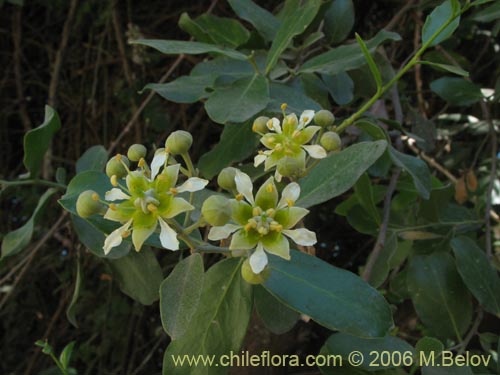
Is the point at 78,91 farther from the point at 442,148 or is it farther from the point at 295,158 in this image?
the point at 295,158

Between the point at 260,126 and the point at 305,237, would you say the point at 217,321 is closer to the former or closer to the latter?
the point at 305,237

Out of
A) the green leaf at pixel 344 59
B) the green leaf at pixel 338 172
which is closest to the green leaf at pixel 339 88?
the green leaf at pixel 344 59

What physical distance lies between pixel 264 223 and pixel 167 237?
0.17 meters

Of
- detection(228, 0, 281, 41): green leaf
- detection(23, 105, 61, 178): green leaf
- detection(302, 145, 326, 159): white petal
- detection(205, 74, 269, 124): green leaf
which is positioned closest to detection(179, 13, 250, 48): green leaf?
detection(228, 0, 281, 41): green leaf

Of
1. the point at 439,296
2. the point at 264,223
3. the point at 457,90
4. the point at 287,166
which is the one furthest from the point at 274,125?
the point at 457,90

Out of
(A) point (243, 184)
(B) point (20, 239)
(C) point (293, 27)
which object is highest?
(C) point (293, 27)

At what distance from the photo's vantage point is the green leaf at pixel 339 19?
166 centimetres

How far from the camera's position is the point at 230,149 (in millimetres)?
1366

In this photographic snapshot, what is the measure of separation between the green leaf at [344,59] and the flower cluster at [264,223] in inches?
17.7

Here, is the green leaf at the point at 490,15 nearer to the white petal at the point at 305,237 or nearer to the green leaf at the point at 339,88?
the green leaf at the point at 339,88

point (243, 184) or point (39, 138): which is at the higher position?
point (243, 184)

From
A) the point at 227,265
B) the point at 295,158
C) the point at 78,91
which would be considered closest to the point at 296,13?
the point at 295,158

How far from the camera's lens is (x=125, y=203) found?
1004 mm

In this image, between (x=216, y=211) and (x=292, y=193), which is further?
(x=292, y=193)
